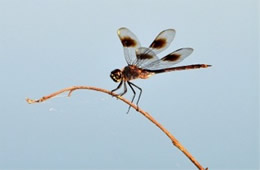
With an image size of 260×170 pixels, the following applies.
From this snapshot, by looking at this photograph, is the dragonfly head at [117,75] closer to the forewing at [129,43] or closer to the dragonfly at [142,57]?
the dragonfly at [142,57]

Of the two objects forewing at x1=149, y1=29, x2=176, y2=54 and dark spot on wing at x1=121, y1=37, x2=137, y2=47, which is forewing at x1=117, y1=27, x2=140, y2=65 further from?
forewing at x1=149, y1=29, x2=176, y2=54

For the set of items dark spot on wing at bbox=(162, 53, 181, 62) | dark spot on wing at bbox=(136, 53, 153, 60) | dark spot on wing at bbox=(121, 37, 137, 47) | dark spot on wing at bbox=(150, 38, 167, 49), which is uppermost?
dark spot on wing at bbox=(150, 38, 167, 49)

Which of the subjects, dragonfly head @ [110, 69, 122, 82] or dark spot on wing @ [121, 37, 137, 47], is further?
dark spot on wing @ [121, 37, 137, 47]

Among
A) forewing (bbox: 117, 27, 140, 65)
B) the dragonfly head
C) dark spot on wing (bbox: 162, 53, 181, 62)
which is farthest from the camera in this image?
dark spot on wing (bbox: 162, 53, 181, 62)

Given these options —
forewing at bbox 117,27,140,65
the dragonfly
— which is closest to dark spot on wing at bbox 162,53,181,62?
the dragonfly

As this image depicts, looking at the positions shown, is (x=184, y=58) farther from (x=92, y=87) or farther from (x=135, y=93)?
(x=92, y=87)

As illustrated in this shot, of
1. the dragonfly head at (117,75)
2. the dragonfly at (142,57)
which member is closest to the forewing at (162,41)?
the dragonfly at (142,57)
